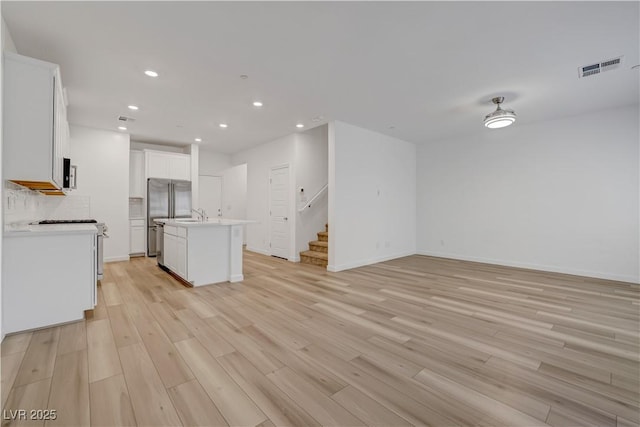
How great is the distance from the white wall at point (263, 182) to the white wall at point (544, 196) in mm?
3503

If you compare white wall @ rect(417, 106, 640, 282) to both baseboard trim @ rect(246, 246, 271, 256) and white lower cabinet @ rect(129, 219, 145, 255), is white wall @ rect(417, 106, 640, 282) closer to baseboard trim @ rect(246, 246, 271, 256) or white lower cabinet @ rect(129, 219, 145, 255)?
baseboard trim @ rect(246, 246, 271, 256)

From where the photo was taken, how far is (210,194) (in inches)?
320

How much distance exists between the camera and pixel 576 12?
7.65ft

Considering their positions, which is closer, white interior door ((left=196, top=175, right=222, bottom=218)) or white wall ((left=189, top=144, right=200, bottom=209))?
white wall ((left=189, top=144, right=200, bottom=209))

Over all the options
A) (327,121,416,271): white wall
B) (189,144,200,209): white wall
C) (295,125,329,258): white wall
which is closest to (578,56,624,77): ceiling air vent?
(327,121,416,271): white wall

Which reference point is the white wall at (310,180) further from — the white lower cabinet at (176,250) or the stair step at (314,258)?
the white lower cabinet at (176,250)

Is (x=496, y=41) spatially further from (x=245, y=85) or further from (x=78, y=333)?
(x=78, y=333)

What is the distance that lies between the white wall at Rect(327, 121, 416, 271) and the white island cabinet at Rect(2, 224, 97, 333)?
3504 mm

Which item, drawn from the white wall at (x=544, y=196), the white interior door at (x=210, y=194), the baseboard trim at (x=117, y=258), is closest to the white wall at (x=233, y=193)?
the white interior door at (x=210, y=194)

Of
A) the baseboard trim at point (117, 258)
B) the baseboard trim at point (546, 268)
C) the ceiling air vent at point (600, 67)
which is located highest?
the ceiling air vent at point (600, 67)

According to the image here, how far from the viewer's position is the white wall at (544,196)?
15.0ft

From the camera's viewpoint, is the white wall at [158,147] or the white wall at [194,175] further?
the white wall at [194,175]

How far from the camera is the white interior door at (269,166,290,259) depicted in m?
6.21

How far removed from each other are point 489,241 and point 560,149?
7.02ft
